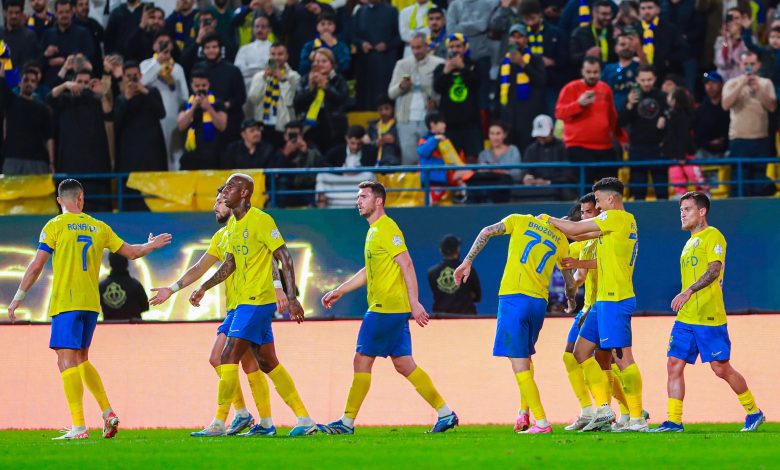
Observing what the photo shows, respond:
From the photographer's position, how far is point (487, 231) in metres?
13.6

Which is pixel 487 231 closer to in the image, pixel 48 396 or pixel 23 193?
pixel 48 396

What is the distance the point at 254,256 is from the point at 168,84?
9.51 m

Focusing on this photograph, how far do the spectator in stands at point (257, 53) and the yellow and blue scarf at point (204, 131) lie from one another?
1.12 meters

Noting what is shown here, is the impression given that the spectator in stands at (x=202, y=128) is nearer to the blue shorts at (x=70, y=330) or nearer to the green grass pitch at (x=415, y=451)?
the blue shorts at (x=70, y=330)

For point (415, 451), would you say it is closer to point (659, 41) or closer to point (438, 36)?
point (659, 41)

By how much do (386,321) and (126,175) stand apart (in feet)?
29.3

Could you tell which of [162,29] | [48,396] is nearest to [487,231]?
[48,396]

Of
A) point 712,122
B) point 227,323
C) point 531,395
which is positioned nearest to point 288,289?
point 227,323

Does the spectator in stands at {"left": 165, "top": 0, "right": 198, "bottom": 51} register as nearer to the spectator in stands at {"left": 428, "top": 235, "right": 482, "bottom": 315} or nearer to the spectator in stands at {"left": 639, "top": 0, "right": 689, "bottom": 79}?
the spectator in stands at {"left": 428, "top": 235, "right": 482, "bottom": 315}

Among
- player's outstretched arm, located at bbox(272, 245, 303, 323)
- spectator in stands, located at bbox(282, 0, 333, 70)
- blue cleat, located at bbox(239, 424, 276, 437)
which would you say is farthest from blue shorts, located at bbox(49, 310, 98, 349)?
spectator in stands, located at bbox(282, 0, 333, 70)

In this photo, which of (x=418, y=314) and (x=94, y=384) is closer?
(x=418, y=314)

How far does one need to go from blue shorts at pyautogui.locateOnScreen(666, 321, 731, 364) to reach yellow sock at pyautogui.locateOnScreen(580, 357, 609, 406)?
2.35ft

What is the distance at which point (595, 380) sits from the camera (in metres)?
14.2

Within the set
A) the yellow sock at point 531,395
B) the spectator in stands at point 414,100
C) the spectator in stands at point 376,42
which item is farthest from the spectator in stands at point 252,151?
the yellow sock at point 531,395
